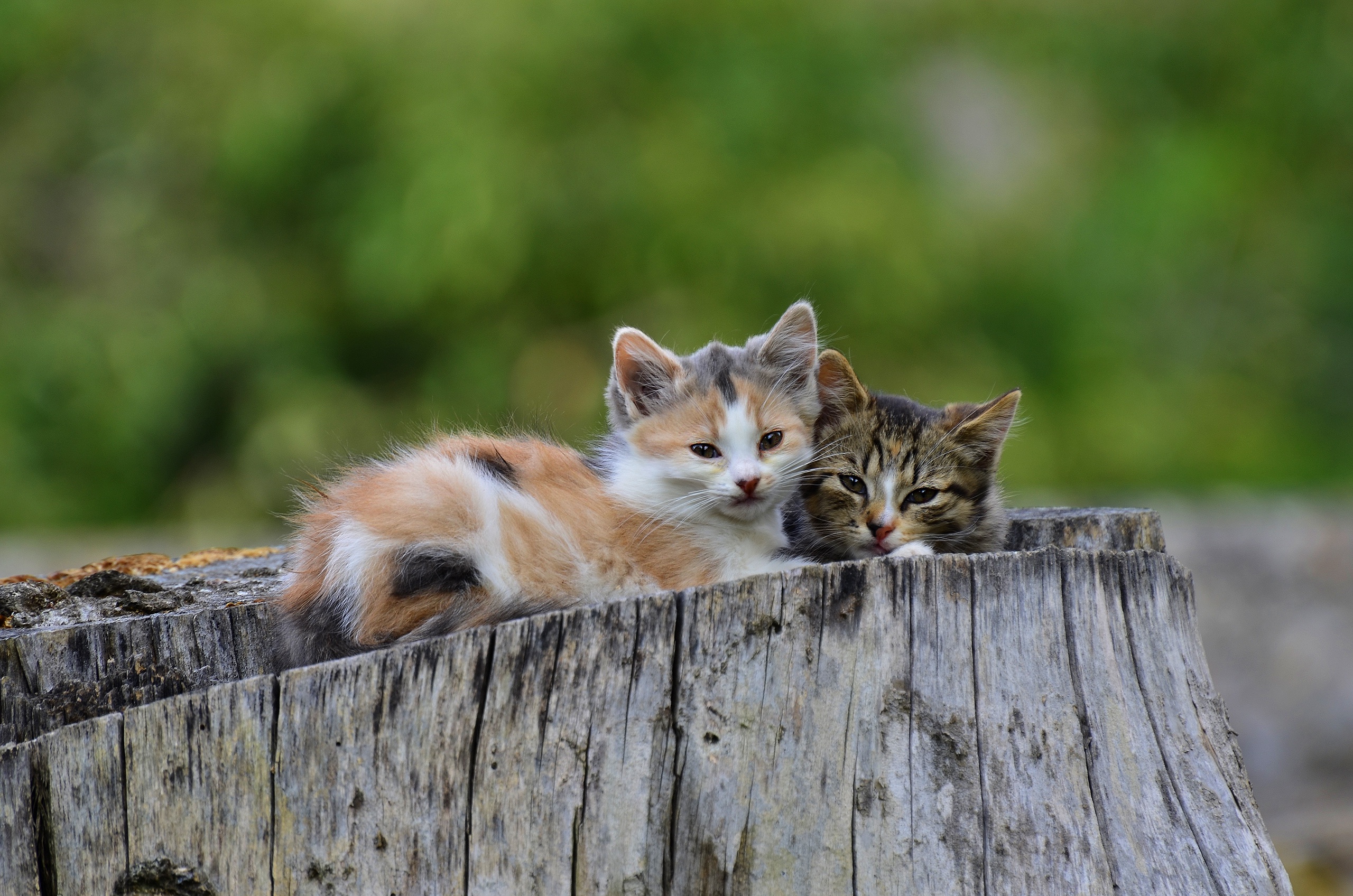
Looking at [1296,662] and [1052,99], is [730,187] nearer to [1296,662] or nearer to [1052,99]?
[1052,99]

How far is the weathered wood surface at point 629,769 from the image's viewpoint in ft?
5.92

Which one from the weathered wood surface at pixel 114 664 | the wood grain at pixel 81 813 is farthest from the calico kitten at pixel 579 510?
the wood grain at pixel 81 813

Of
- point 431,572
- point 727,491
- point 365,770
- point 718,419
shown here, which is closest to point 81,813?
point 365,770

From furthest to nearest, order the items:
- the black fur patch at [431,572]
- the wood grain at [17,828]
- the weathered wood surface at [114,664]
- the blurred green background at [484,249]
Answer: the blurred green background at [484,249]
the black fur patch at [431,572]
the weathered wood surface at [114,664]
the wood grain at [17,828]

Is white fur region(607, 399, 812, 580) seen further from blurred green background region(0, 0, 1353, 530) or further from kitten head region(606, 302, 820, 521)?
blurred green background region(0, 0, 1353, 530)

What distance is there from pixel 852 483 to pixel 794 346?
0.38 meters

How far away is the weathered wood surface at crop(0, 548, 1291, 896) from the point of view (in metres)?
1.80

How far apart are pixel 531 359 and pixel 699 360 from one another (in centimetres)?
480

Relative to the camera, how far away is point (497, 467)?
2570 mm

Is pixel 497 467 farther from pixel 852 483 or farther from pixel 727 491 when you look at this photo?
pixel 852 483

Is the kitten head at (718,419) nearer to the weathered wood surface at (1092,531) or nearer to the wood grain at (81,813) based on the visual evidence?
the weathered wood surface at (1092,531)

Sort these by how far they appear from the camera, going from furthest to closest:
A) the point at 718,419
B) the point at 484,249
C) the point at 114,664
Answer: the point at 484,249
the point at 718,419
the point at 114,664

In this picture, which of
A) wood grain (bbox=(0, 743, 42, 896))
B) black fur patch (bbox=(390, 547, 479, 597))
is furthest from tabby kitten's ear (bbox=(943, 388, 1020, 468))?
wood grain (bbox=(0, 743, 42, 896))

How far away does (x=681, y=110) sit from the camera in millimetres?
8156
